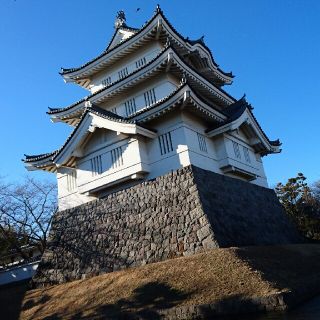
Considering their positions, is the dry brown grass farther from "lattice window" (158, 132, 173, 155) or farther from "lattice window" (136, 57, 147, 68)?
"lattice window" (136, 57, 147, 68)

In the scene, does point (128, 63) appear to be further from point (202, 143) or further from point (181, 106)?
point (202, 143)

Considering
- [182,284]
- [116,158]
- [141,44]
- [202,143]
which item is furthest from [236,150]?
[182,284]

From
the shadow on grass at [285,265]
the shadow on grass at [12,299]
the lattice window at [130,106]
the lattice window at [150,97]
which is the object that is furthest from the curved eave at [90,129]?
the shadow on grass at [285,265]

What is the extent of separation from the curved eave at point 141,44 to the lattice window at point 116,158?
6.48 m

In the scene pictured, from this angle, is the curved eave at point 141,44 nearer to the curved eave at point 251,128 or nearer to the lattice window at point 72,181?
the curved eave at point 251,128

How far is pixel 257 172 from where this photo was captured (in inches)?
695

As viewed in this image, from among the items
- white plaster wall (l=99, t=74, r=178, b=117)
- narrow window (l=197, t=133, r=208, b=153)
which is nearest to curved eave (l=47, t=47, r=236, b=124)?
white plaster wall (l=99, t=74, r=178, b=117)

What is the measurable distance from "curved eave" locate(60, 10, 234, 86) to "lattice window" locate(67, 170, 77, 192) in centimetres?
634

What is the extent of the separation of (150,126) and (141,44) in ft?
18.4

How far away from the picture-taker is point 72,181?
53.5 feet

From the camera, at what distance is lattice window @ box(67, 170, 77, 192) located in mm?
16228

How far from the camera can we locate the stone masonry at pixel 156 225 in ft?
38.2

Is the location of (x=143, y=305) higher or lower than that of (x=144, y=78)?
lower

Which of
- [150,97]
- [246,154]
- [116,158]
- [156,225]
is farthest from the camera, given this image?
[246,154]
